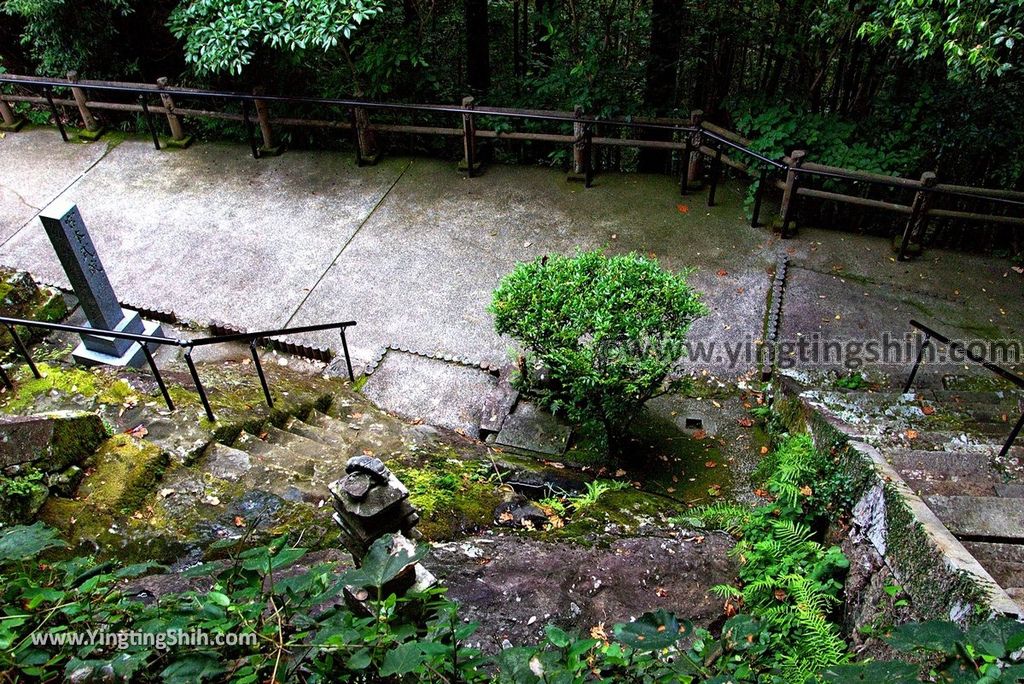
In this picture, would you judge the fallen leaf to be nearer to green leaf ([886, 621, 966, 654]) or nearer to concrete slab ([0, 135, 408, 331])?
concrete slab ([0, 135, 408, 331])

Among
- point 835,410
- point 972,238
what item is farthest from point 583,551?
point 972,238

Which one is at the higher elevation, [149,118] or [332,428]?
[149,118]

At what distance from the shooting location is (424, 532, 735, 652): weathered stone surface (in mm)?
3930

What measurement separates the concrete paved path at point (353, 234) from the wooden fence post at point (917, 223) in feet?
4.50

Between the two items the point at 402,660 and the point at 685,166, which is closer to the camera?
the point at 402,660

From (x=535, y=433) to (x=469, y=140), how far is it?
15.0 ft

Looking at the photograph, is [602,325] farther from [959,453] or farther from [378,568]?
[378,568]

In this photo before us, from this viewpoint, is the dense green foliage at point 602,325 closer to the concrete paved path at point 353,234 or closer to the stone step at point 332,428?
the concrete paved path at point 353,234

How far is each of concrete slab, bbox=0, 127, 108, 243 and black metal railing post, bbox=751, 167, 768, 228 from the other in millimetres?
8954

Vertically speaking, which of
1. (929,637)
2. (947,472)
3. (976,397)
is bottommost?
(976,397)

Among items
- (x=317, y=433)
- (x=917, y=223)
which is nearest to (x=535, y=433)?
(x=317, y=433)

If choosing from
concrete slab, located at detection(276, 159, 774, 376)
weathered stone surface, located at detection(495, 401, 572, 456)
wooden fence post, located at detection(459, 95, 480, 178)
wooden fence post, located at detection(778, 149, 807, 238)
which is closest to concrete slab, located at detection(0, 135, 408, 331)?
concrete slab, located at detection(276, 159, 774, 376)

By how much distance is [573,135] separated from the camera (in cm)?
866

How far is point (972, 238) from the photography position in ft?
25.2
